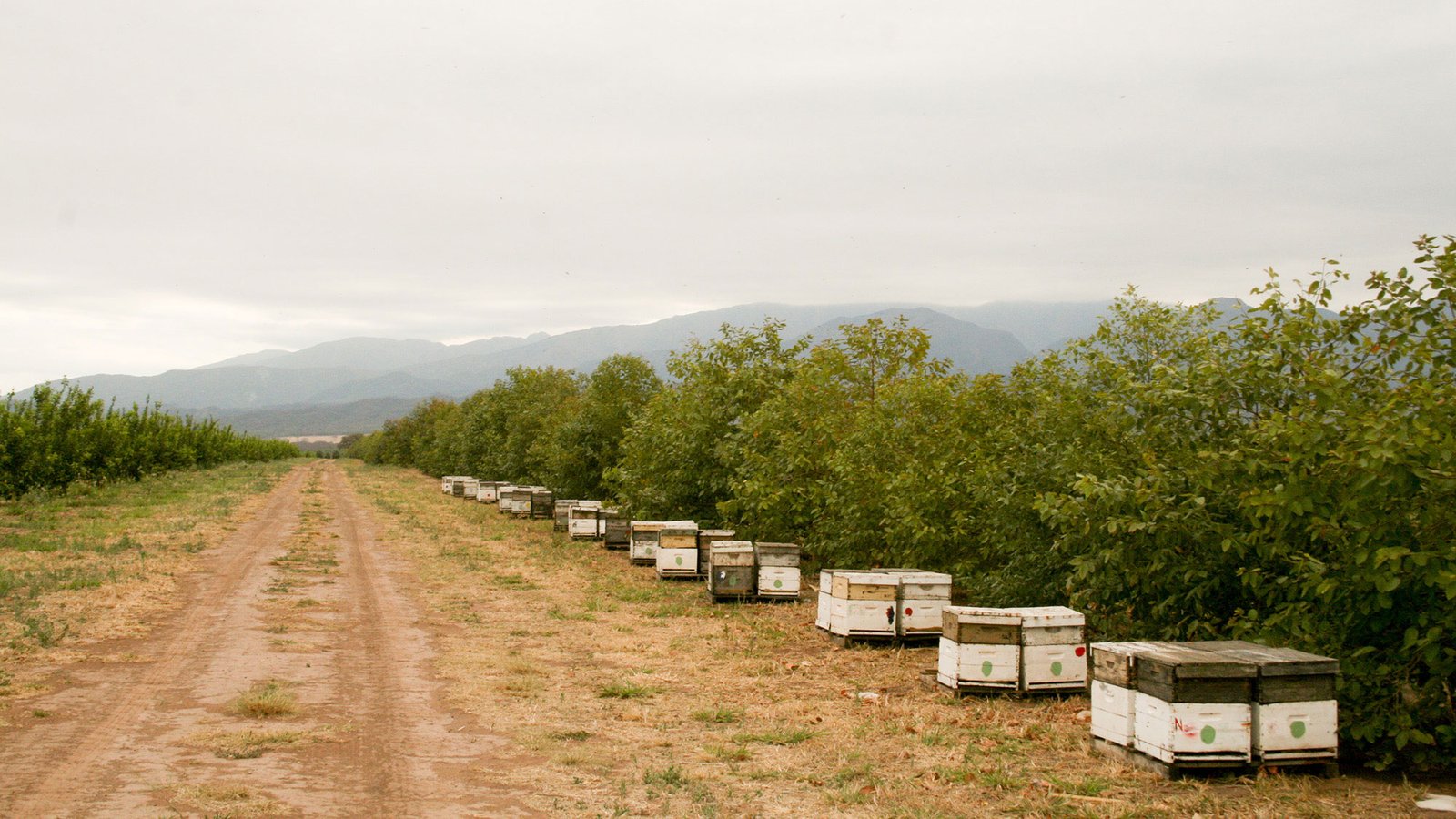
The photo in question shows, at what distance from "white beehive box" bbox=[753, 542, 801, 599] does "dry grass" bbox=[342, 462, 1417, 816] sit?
594 millimetres

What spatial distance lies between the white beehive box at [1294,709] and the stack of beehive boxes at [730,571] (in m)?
11.7

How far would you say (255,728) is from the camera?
397 inches

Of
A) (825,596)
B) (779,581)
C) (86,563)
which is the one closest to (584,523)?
(779,581)

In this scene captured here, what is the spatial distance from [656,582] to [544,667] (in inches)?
359

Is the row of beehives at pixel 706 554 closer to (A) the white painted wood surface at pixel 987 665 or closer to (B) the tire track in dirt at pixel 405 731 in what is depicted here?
(B) the tire track in dirt at pixel 405 731

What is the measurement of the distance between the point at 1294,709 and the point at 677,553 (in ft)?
50.7

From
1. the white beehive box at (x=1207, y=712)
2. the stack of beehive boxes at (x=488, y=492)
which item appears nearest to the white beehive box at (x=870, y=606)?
the white beehive box at (x=1207, y=712)

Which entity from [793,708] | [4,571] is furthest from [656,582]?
[4,571]

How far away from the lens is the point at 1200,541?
10719mm

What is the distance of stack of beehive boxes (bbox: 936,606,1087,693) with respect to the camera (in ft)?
37.9

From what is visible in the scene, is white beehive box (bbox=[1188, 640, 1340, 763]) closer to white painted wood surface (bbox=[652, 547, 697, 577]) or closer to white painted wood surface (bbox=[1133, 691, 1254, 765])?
white painted wood surface (bbox=[1133, 691, 1254, 765])

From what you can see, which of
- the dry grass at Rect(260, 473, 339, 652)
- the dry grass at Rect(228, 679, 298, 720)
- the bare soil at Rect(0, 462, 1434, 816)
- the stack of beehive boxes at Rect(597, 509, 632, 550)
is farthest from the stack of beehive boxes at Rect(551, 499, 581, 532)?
the dry grass at Rect(228, 679, 298, 720)

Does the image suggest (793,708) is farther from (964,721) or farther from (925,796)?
(925,796)

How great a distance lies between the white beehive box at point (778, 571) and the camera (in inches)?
772
